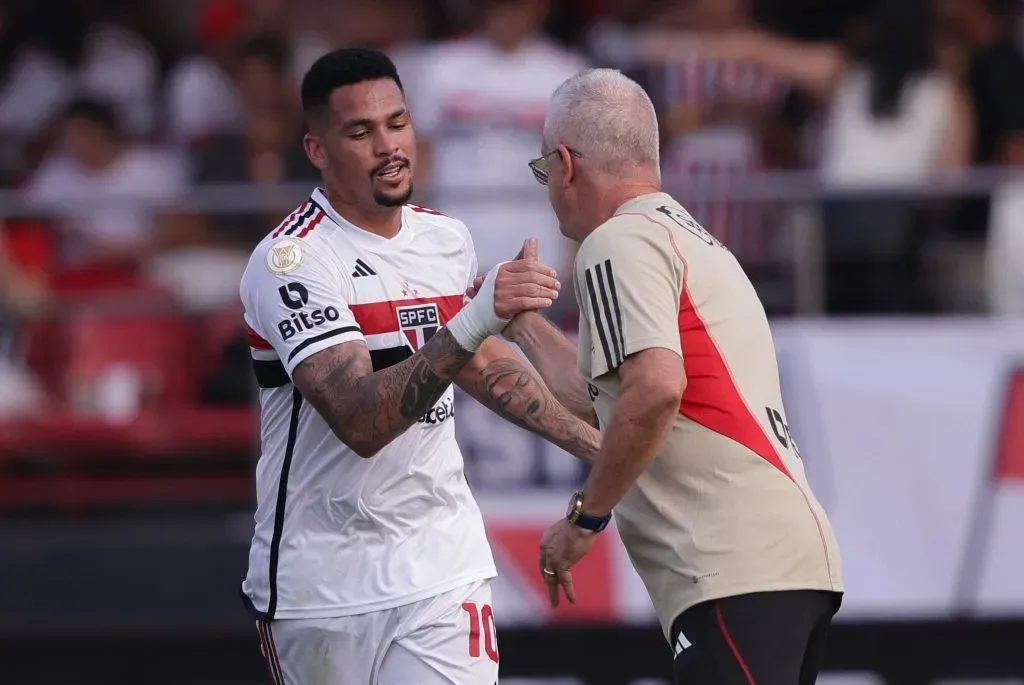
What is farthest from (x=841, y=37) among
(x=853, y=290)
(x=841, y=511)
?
(x=841, y=511)

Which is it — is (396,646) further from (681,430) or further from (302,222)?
(302,222)

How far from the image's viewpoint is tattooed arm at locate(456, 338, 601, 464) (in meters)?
4.99

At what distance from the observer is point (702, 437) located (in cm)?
438

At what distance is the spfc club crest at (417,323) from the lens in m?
4.90

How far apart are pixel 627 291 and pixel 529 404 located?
0.86 m

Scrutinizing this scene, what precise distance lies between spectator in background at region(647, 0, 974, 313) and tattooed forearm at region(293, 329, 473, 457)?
4321mm

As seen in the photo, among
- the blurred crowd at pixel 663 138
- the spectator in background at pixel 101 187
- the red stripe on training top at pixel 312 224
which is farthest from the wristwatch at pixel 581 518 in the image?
the spectator in background at pixel 101 187

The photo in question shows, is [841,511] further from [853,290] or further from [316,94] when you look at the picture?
[316,94]

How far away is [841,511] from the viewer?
27.3 feet

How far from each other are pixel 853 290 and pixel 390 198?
4.24 m

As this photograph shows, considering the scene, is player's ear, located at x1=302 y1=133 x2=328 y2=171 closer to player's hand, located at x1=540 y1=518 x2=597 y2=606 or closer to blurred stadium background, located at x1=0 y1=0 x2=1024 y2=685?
player's hand, located at x1=540 y1=518 x2=597 y2=606

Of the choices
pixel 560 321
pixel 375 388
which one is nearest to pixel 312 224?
pixel 375 388

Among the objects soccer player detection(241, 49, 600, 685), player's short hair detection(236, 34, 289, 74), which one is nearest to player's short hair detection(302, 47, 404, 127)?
soccer player detection(241, 49, 600, 685)

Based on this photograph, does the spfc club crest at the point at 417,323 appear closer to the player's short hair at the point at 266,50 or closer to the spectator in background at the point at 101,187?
the spectator in background at the point at 101,187
